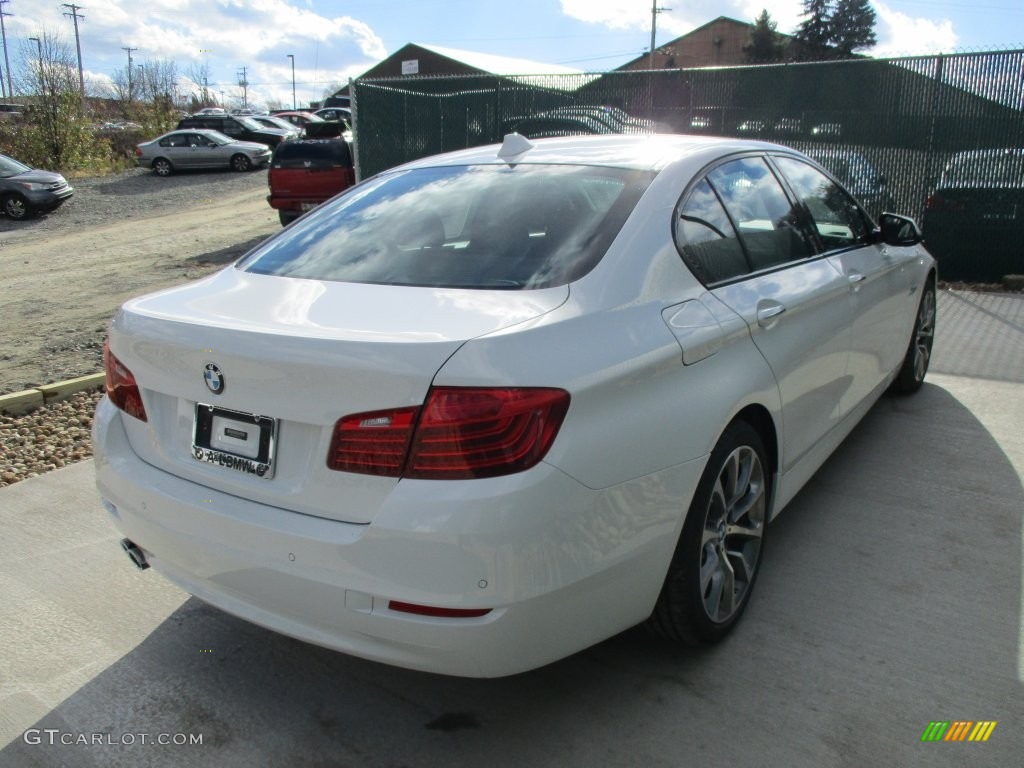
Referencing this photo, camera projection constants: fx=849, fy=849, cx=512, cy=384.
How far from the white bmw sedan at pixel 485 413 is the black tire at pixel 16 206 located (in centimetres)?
1765

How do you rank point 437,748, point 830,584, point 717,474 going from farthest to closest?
1. point 830,584
2. point 717,474
3. point 437,748

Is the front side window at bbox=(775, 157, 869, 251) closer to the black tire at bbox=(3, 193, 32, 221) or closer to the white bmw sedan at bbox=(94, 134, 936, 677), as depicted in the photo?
the white bmw sedan at bbox=(94, 134, 936, 677)

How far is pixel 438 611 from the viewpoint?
2053 mm

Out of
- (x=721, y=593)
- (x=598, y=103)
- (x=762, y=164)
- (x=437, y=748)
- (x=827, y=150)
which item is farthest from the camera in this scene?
(x=598, y=103)

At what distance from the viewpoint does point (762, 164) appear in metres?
3.57

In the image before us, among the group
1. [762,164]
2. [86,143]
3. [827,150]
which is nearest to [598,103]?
[827,150]

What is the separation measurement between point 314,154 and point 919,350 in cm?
1060

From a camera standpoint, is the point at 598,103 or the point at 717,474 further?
the point at 598,103

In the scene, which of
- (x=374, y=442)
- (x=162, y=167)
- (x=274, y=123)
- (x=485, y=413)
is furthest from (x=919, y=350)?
(x=274, y=123)

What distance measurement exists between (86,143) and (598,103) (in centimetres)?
2179

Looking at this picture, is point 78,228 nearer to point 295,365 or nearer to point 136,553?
point 136,553

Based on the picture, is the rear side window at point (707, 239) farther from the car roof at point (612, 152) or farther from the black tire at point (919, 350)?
the black tire at point (919, 350)

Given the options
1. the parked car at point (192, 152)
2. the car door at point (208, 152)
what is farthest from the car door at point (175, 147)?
the car door at point (208, 152)

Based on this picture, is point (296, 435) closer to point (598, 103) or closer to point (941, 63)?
point (941, 63)
